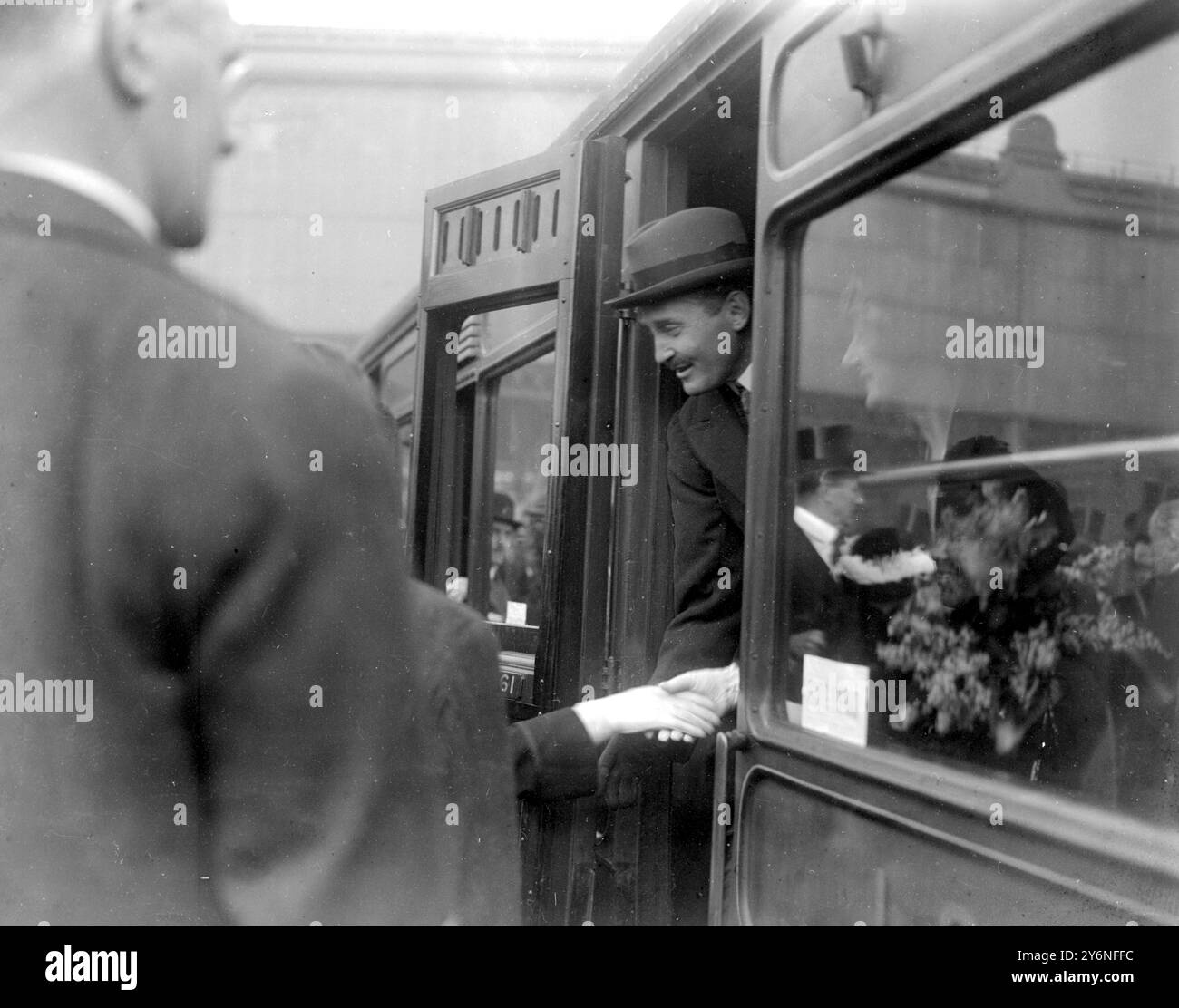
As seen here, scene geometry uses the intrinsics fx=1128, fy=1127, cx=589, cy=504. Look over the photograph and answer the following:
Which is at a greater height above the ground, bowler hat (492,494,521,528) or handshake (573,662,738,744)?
bowler hat (492,494,521,528)

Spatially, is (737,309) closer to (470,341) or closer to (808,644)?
(470,341)

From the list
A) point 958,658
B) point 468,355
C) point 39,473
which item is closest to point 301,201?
point 39,473

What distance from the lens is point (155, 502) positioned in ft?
4.02

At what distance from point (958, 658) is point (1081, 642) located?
18cm

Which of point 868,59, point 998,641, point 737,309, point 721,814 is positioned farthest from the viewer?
point 737,309

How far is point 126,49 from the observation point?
49.3 inches

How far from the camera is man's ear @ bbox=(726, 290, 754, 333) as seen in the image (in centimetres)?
216

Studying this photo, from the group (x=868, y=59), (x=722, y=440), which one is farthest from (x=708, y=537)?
(x=868, y=59)

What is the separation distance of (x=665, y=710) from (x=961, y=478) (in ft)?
2.35

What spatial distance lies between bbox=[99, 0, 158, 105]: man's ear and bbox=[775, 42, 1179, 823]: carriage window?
37.7 inches

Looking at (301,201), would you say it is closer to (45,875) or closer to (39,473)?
(39,473)

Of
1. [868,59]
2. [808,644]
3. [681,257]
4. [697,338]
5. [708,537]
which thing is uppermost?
[868,59]

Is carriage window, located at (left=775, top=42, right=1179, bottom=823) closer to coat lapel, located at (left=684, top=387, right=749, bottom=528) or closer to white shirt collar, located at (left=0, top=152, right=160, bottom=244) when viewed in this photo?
coat lapel, located at (left=684, top=387, right=749, bottom=528)

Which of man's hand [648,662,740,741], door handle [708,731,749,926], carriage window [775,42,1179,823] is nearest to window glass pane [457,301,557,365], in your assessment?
carriage window [775,42,1179,823]
